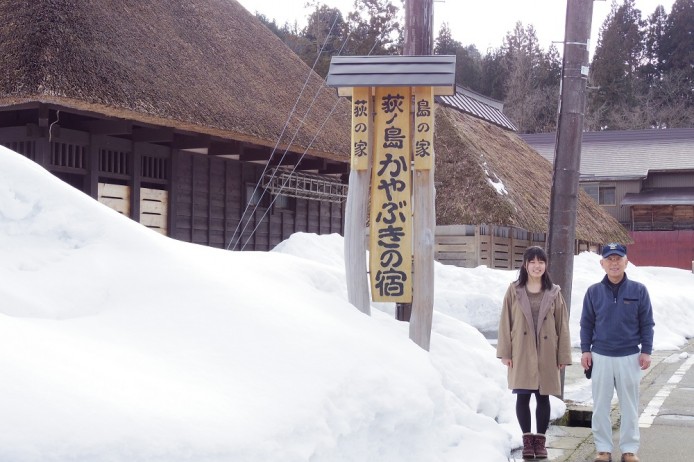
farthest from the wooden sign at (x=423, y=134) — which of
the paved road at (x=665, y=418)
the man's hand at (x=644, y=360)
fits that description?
the paved road at (x=665, y=418)

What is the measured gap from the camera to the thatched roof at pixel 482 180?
54.4 ft

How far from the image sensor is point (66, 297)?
4055 millimetres

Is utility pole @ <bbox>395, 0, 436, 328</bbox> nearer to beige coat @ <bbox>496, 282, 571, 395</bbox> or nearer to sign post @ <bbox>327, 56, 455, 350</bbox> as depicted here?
sign post @ <bbox>327, 56, 455, 350</bbox>

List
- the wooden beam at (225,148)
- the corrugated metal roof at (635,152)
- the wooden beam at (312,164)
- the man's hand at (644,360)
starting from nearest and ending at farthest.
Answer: the man's hand at (644,360), the wooden beam at (225,148), the wooden beam at (312,164), the corrugated metal roof at (635,152)

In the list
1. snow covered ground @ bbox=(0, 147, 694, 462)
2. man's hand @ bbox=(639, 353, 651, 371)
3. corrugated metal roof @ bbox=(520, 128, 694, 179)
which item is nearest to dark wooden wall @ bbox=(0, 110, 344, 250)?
snow covered ground @ bbox=(0, 147, 694, 462)

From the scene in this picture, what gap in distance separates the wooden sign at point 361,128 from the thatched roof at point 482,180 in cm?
1059

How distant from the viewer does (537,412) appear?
5.21 meters

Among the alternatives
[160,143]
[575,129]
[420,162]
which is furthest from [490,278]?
[420,162]

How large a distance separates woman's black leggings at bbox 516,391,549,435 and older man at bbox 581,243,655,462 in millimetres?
325

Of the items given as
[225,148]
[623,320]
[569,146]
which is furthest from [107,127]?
[623,320]

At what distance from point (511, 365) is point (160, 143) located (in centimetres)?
776

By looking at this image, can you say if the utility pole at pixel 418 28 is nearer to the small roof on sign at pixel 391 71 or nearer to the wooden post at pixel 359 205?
the small roof on sign at pixel 391 71

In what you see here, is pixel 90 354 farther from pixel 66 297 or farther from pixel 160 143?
pixel 160 143

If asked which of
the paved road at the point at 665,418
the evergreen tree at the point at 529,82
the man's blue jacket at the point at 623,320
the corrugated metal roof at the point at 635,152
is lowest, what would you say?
the paved road at the point at 665,418
